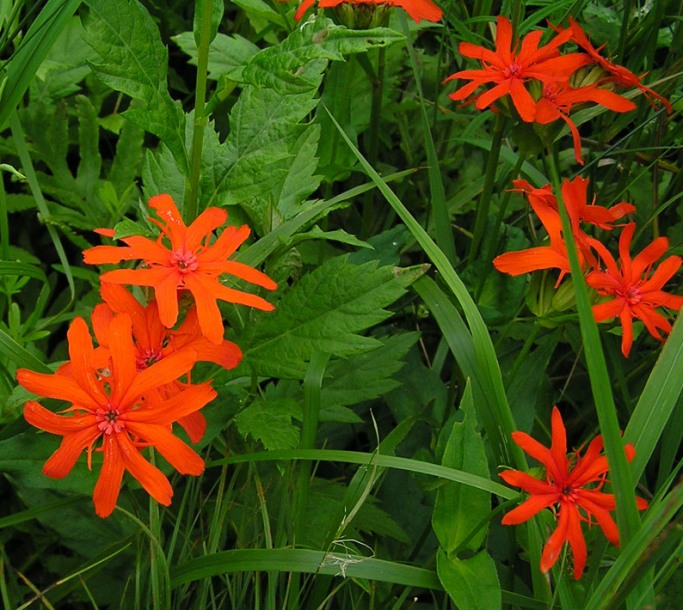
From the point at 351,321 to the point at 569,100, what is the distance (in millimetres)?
432

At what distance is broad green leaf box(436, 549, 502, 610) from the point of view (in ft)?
3.05

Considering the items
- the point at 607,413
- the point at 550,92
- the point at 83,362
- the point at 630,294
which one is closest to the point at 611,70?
the point at 550,92

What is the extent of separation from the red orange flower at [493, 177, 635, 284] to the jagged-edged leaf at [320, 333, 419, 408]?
224 mm

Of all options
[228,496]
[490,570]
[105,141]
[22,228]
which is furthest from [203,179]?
[105,141]

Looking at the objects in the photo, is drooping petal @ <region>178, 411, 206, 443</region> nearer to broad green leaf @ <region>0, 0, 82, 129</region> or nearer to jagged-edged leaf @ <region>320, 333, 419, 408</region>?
jagged-edged leaf @ <region>320, 333, 419, 408</region>

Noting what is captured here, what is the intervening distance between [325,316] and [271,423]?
6.3 inches

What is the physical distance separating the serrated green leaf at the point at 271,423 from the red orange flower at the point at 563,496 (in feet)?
0.89

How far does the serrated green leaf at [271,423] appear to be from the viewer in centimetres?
103

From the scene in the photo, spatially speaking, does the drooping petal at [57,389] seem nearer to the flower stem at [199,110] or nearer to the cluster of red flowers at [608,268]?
the flower stem at [199,110]

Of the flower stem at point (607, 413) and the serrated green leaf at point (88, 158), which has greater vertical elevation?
the serrated green leaf at point (88, 158)

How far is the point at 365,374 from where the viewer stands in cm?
125

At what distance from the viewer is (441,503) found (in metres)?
1.03

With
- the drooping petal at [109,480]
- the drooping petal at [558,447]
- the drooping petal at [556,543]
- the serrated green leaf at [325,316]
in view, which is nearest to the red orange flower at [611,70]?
the serrated green leaf at [325,316]

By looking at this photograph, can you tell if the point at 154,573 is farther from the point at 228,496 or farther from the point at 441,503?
the point at 441,503
